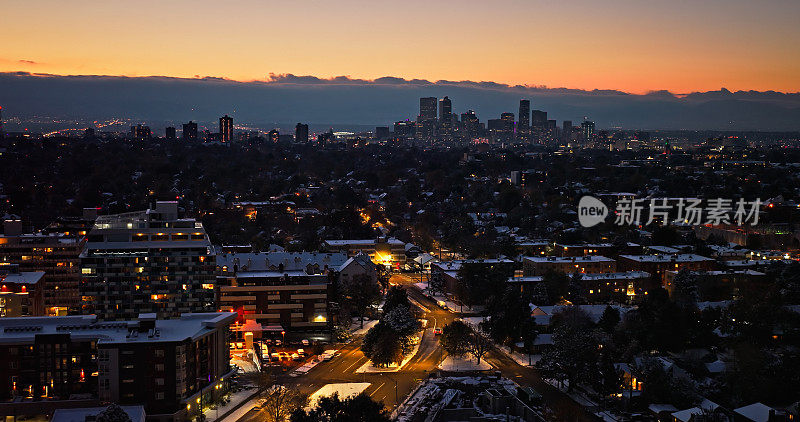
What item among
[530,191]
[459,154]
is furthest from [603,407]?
[459,154]

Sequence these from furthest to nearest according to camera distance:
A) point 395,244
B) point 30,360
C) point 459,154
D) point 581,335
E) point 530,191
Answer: point 459,154 < point 530,191 < point 395,244 < point 581,335 < point 30,360

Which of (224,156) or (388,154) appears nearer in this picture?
(224,156)

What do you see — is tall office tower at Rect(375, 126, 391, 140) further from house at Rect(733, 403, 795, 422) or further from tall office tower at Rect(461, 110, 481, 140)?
house at Rect(733, 403, 795, 422)

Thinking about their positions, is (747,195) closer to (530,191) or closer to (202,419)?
(530,191)

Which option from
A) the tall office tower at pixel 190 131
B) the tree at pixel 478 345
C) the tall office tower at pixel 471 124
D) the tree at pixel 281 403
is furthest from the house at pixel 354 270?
the tall office tower at pixel 471 124

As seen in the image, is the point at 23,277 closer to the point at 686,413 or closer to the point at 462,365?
the point at 462,365

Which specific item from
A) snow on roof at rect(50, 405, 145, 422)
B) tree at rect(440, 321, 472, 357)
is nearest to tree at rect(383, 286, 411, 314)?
tree at rect(440, 321, 472, 357)
